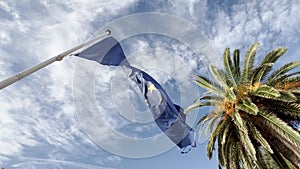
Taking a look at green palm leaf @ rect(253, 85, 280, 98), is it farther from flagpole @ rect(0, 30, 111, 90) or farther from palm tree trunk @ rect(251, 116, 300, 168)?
flagpole @ rect(0, 30, 111, 90)

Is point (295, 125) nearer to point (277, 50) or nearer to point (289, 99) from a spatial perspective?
point (289, 99)

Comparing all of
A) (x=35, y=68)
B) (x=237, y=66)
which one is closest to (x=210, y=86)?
(x=237, y=66)

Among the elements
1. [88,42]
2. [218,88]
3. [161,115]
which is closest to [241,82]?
[218,88]

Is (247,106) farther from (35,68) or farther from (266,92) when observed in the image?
(35,68)

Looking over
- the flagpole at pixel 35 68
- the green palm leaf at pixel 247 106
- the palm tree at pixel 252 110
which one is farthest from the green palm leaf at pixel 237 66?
the flagpole at pixel 35 68

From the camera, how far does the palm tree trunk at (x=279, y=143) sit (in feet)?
49.8

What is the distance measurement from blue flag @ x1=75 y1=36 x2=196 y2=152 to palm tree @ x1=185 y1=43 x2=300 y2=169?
2.05m

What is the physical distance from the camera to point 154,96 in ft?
47.6

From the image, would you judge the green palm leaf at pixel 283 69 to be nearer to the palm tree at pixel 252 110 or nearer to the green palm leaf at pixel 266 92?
the palm tree at pixel 252 110

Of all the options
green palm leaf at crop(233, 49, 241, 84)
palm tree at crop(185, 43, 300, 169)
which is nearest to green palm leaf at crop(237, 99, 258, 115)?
palm tree at crop(185, 43, 300, 169)

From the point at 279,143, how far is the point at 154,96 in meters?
7.49

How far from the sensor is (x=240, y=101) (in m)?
16.2

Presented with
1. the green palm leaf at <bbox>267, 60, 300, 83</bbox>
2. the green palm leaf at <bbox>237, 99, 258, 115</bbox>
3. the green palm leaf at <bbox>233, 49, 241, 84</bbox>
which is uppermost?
the green palm leaf at <bbox>233, 49, 241, 84</bbox>

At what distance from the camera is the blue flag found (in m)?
12.8
